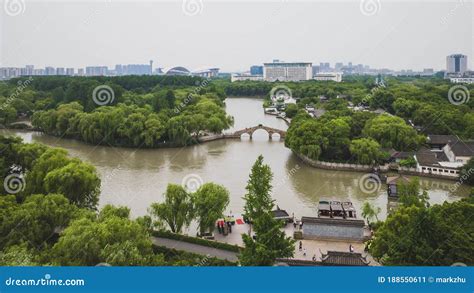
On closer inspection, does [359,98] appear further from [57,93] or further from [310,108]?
[57,93]

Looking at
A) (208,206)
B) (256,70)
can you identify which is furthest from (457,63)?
(208,206)

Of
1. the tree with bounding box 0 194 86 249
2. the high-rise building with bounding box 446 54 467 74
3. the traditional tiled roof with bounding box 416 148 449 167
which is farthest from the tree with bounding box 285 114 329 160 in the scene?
the high-rise building with bounding box 446 54 467 74

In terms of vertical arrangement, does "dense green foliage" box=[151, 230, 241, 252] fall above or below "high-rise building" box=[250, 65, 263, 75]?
below

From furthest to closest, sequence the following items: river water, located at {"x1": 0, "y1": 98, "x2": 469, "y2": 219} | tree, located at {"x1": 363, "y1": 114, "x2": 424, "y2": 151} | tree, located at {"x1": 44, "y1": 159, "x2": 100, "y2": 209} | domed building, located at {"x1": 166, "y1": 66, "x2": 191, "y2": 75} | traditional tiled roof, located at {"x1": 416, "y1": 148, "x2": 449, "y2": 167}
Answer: domed building, located at {"x1": 166, "y1": 66, "x2": 191, "y2": 75}
tree, located at {"x1": 363, "y1": 114, "x2": 424, "y2": 151}
traditional tiled roof, located at {"x1": 416, "y1": 148, "x2": 449, "y2": 167}
river water, located at {"x1": 0, "y1": 98, "x2": 469, "y2": 219}
tree, located at {"x1": 44, "y1": 159, "x2": 100, "y2": 209}

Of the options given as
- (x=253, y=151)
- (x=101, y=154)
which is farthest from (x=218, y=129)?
(x=101, y=154)

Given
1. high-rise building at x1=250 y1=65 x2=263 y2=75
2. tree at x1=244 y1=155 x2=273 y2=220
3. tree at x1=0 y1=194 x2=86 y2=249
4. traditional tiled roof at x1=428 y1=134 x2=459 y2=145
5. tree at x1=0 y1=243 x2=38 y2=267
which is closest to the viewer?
tree at x1=0 y1=243 x2=38 y2=267

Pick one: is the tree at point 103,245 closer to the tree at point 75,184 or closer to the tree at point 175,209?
the tree at point 175,209

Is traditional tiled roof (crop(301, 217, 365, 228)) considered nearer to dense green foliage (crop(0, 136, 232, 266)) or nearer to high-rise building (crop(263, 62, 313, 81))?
dense green foliage (crop(0, 136, 232, 266))

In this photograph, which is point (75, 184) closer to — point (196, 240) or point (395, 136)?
point (196, 240)
